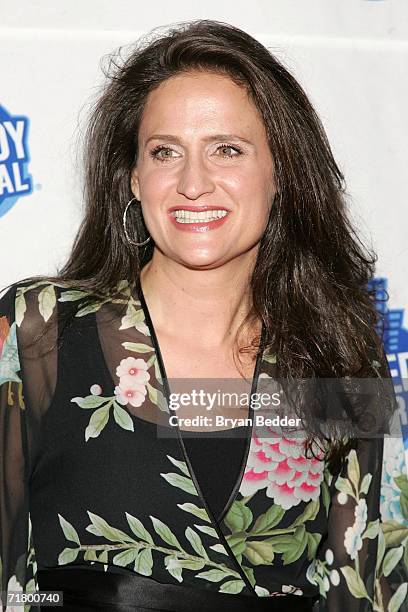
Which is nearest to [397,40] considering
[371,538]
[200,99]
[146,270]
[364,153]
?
[364,153]

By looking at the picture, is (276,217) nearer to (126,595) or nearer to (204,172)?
(204,172)

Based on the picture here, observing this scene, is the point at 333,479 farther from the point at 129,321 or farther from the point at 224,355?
the point at 129,321

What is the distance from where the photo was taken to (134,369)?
1.59 meters

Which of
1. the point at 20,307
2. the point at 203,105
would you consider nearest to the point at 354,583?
the point at 20,307

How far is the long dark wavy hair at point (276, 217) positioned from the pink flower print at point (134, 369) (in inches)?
5.7

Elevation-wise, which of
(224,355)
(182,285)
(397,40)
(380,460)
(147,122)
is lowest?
(380,460)

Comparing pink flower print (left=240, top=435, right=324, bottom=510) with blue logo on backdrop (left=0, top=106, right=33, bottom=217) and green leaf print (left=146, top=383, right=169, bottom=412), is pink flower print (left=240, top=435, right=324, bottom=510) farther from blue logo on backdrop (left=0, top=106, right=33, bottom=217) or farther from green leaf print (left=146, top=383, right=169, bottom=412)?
blue logo on backdrop (left=0, top=106, right=33, bottom=217)

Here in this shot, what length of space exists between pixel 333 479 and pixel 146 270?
1.59 ft

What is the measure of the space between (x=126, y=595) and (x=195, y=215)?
60cm

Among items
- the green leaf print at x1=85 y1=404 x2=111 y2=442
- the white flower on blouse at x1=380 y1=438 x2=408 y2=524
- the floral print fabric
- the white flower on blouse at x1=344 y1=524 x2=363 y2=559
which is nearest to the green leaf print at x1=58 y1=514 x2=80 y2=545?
the floral print fabric

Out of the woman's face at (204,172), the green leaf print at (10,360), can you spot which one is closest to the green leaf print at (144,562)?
the green leaf print at (10,360)

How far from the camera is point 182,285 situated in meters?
1.64

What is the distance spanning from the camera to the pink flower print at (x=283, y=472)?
1583mm

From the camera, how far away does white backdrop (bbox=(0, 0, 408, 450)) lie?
179cm
